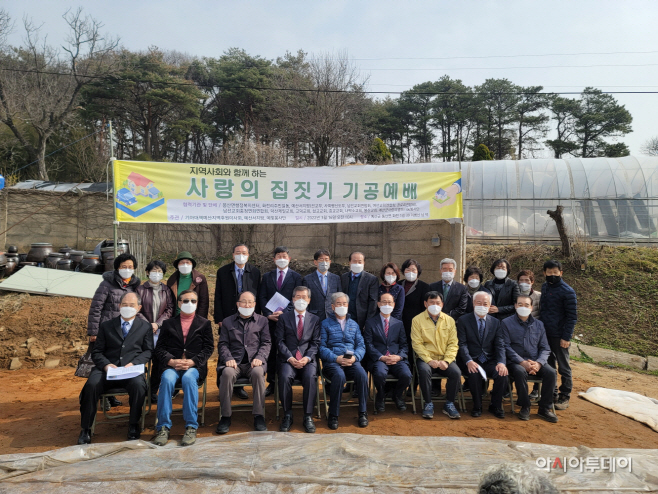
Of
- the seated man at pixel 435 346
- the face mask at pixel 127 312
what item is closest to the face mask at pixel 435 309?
the seated man at pixel 435 346

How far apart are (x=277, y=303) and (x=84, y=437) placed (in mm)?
2337

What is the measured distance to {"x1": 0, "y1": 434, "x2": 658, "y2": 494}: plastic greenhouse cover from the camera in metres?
3.30

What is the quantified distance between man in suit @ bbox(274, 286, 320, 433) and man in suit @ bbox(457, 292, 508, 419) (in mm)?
1733

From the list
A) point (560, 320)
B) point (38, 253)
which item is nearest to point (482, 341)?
point (560, 320)

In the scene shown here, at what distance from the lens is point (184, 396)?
432 cm

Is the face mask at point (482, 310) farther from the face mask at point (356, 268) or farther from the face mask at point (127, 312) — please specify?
the face mask at point (127, 312)

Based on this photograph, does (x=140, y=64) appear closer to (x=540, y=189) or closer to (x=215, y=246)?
(x=215, y=246)

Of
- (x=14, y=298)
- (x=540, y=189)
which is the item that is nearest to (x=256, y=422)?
(x=14, y=298)

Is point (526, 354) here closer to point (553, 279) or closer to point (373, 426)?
point (553, 279)

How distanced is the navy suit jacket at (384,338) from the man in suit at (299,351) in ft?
2.07

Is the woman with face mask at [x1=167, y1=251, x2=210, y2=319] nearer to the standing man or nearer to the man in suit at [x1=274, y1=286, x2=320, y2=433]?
the man in suit at [x1=274, y1=286, x2=320, y2=433]

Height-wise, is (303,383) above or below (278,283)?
below

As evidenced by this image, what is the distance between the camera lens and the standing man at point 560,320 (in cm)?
555

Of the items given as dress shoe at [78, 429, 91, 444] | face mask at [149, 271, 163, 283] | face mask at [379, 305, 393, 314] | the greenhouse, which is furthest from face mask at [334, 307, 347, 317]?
the greenhouse
